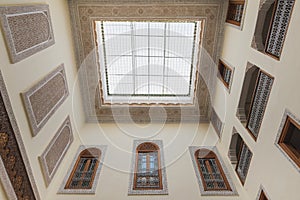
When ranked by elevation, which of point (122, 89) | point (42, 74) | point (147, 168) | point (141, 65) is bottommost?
point (147, 168)

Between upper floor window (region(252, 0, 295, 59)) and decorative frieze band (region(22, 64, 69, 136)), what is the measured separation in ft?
9.06

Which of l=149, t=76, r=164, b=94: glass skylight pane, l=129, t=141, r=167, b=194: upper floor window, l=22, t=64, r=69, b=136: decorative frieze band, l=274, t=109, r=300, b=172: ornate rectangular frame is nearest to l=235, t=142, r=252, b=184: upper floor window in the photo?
l=274, t=109, r=300, b=172: ornate rectangular frame

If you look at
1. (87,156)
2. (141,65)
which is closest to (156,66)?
(141,65)

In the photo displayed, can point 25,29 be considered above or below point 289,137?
above

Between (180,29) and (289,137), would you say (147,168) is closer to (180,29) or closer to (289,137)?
(289,137)

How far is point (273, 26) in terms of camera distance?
2428 millimetres

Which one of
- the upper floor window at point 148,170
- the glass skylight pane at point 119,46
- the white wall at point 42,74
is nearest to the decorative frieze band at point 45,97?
the white wall at point 42,74

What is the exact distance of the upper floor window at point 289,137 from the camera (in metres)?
2.07

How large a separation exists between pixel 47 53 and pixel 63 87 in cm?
68

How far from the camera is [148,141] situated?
162 inches

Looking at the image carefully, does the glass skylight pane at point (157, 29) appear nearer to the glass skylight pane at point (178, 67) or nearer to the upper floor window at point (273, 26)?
the glass skylight pane at point (178, 67)

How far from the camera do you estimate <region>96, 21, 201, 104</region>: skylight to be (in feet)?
13.9

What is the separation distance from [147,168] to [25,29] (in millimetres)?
2563

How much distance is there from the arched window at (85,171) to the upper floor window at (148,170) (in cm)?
58
